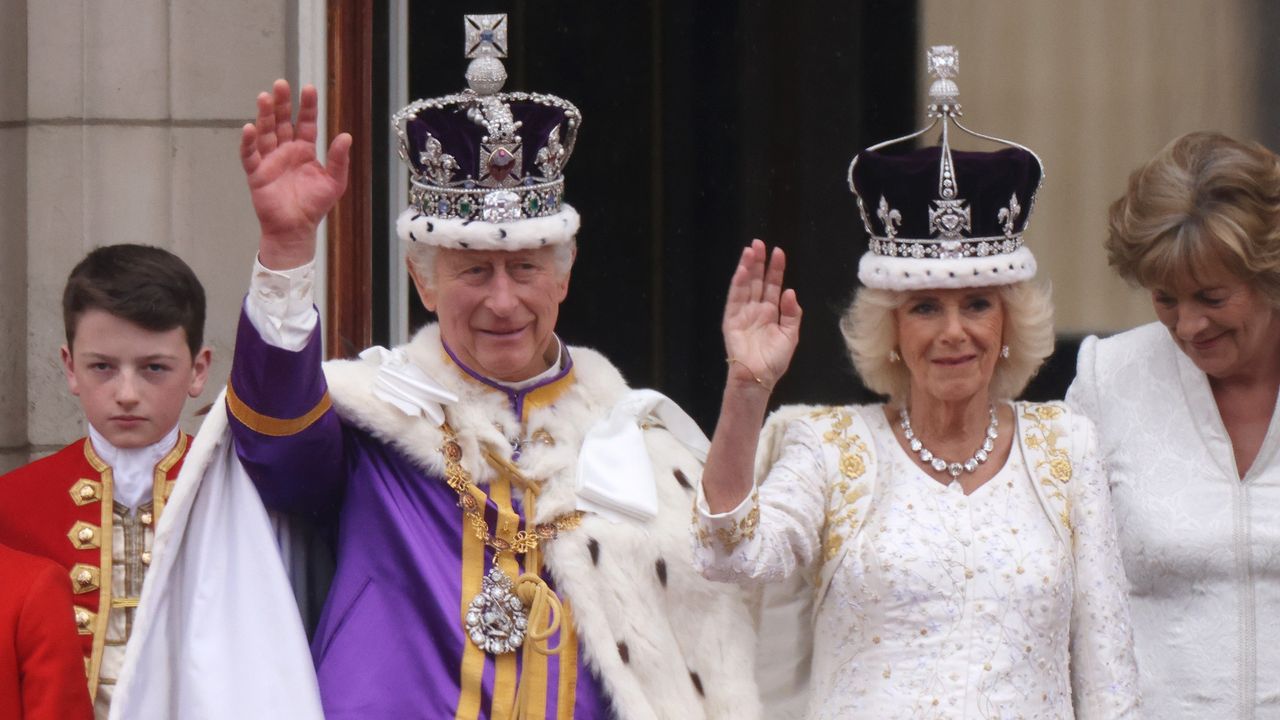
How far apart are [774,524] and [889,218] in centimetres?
63

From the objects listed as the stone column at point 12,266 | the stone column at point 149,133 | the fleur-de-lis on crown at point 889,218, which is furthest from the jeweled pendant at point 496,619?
the stone column at point 12,266

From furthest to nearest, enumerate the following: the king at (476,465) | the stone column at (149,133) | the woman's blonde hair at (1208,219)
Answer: the stone column at (149,133), the woman's blonde hair at (1208,219), the king at (476,465)

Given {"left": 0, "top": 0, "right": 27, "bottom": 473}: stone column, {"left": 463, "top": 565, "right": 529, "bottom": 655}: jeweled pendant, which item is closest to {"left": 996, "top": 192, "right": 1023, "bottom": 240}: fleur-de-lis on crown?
{"left": 463, "top": 565, "right": 529, "bottom": 655}: jeweled pendant

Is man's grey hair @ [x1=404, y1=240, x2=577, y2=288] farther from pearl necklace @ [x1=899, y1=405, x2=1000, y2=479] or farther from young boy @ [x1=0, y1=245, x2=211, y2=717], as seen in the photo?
pearl necklace @ [x1=899, y1=405, x2=1000, y2=479]

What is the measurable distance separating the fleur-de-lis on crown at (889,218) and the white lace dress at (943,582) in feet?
1.25

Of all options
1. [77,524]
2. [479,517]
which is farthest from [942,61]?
[77,524]

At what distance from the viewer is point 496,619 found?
3.37 metres

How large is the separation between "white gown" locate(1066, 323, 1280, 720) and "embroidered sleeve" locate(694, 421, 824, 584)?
0.70 m

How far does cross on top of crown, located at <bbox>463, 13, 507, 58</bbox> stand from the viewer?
3596 mm

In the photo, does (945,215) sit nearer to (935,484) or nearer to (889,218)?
(889,218)

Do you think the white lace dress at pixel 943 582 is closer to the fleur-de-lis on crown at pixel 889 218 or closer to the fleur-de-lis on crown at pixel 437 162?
the fleur-de-lis on crown at pixel 889 218

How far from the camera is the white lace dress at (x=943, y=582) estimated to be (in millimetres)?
3320

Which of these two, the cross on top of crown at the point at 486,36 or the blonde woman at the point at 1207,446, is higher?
the cross on top of crown at the point at 486,36

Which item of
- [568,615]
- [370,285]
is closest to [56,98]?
[370,285]
